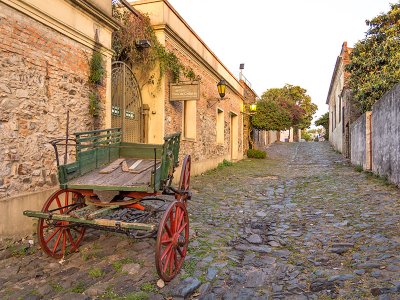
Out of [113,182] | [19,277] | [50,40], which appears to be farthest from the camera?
[50,40]

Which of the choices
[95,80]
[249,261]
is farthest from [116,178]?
[95,80]

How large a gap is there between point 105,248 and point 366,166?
382 inches

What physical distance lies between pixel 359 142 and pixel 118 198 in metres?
11.2

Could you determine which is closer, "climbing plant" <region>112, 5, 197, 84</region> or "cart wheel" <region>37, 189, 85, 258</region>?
"cart wheel" <region>37, 189, 85, 258</region>

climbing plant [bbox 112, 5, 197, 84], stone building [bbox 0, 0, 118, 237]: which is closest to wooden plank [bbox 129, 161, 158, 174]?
stone building [bbox 0, 0, 118, 237]

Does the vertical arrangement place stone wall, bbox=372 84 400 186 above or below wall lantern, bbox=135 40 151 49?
below

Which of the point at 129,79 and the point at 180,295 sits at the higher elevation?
the point at 129,79

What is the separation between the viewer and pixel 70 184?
3752 millimetres

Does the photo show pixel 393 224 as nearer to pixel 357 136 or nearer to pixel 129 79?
pixel 129 79

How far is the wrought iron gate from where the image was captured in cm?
759

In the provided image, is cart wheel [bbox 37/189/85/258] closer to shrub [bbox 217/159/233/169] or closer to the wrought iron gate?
the wrought iron gate

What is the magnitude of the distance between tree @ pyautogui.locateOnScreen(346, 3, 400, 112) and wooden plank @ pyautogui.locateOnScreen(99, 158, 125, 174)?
11.9 metres

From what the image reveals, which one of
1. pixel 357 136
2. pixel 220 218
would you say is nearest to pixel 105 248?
pixel 220 218

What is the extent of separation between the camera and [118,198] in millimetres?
3990
